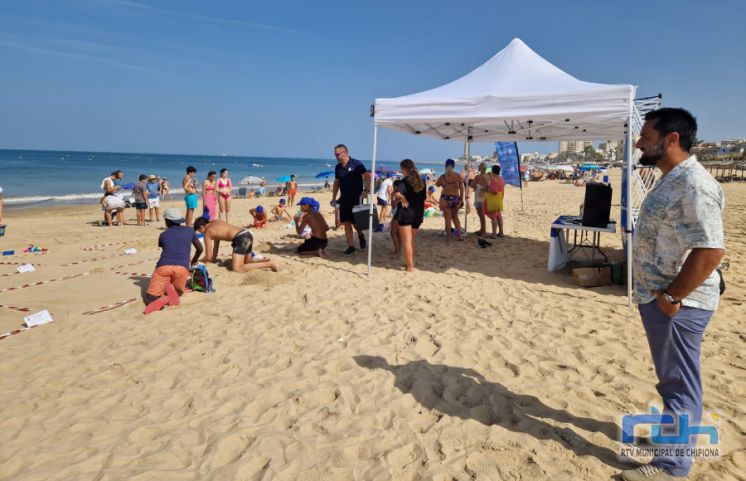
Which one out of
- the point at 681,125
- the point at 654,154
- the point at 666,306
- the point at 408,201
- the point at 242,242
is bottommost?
the point at 242,242

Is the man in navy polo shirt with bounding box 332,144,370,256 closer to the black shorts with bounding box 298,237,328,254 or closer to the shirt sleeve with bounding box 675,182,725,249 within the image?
the black shorts with bounding box 298,237,328,254

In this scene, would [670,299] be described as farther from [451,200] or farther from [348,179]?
[451,200]

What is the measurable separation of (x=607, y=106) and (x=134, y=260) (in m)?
7.55

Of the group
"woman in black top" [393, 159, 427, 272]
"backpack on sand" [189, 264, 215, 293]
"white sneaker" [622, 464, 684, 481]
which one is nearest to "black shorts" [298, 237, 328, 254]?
"woman in black top" [393, 159, 427, 272]

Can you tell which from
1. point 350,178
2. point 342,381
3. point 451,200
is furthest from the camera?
point 451,200

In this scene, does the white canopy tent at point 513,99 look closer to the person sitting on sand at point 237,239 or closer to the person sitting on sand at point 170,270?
the person sitting on sand at point 237,239

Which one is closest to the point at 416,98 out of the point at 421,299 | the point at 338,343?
the point at 421,299

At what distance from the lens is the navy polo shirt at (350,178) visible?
7.10m

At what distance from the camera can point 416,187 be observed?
237 inches

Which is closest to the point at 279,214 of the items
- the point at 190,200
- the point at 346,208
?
the point at 190,200

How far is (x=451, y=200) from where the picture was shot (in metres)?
8.18

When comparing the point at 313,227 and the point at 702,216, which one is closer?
the point at 702,216

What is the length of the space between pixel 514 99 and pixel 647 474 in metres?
4.35

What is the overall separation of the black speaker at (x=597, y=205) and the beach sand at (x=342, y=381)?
990 millimetres
